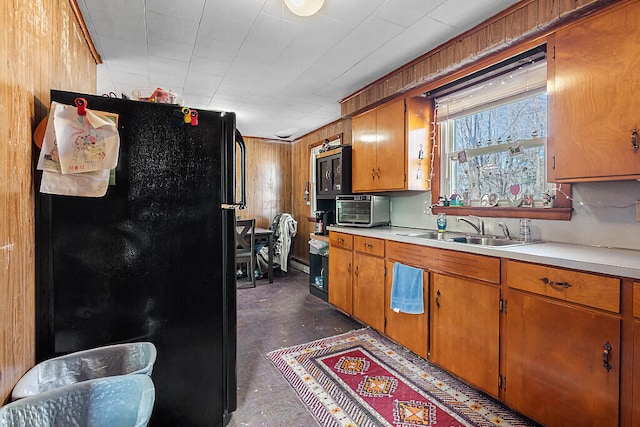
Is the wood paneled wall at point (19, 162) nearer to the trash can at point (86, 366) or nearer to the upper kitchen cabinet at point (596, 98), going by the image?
the trash can at point (86, 366)

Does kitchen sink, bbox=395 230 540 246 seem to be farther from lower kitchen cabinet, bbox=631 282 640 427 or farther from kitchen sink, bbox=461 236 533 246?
lower kitchen cabinet, bbox=631 282 640 427

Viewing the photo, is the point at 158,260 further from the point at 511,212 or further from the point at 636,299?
the point at 511,212

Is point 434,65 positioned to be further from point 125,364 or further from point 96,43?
point 125,364

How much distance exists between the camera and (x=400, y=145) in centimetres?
296

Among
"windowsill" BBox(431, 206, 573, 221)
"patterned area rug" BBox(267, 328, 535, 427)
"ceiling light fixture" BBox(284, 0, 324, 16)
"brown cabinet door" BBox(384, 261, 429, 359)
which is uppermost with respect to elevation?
"ceiling light fixture" BBox(284, 0, 324, 16)

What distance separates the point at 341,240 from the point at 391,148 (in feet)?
3.43

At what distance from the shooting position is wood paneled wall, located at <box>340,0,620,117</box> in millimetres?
1731

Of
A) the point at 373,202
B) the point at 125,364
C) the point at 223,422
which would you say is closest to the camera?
the point at 125,364

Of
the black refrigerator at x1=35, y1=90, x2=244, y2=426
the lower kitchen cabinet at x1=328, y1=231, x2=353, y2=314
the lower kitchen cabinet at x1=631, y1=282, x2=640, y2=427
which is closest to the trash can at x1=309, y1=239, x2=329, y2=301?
the lower kitchen cabinet at x1=328, y1=231, x2=353, y2=314

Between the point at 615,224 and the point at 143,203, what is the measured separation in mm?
2508

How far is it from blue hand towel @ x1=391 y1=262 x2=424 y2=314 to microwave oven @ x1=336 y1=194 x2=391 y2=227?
0.89m

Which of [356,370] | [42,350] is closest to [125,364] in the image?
[42,350]

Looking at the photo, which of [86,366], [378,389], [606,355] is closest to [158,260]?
[86,366]

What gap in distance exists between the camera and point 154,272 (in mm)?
1506
